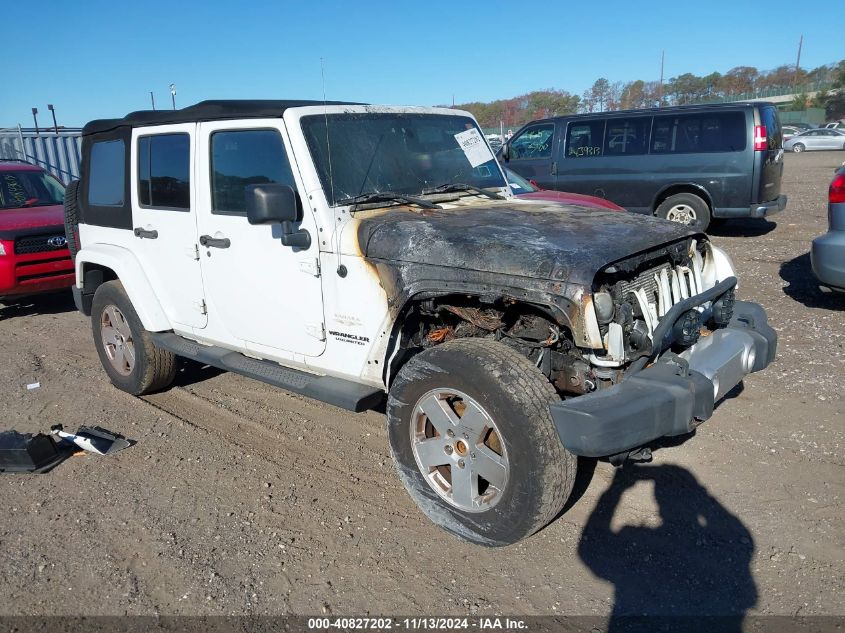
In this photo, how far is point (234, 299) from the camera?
13.8 ft

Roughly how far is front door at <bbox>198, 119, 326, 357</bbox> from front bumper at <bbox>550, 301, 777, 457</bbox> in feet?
5.35

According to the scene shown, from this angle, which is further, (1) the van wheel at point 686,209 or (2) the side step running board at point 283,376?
(1) the van wheel at point 686,209

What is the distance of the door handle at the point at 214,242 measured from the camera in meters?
4.11

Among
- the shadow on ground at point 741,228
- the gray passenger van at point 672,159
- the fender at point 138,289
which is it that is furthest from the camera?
the shadow on ground at point 741,228

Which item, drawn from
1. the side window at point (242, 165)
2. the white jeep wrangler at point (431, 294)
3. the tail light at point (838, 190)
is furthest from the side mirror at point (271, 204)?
the tail light at point (838, 190)

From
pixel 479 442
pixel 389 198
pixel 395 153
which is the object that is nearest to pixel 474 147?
pixel 395 153

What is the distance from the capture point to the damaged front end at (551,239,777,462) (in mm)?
2709

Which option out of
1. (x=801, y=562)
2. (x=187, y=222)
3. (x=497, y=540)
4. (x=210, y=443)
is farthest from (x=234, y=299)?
(x=801, y=562)

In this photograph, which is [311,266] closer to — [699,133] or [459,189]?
[459,189]

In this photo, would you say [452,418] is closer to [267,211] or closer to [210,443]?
[267,211]

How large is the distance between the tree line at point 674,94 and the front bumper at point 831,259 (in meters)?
40.2

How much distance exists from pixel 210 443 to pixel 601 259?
117 inches

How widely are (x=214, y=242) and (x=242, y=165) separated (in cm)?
53

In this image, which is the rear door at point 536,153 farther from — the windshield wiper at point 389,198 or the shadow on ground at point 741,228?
the windshield wiper at point 389,198
